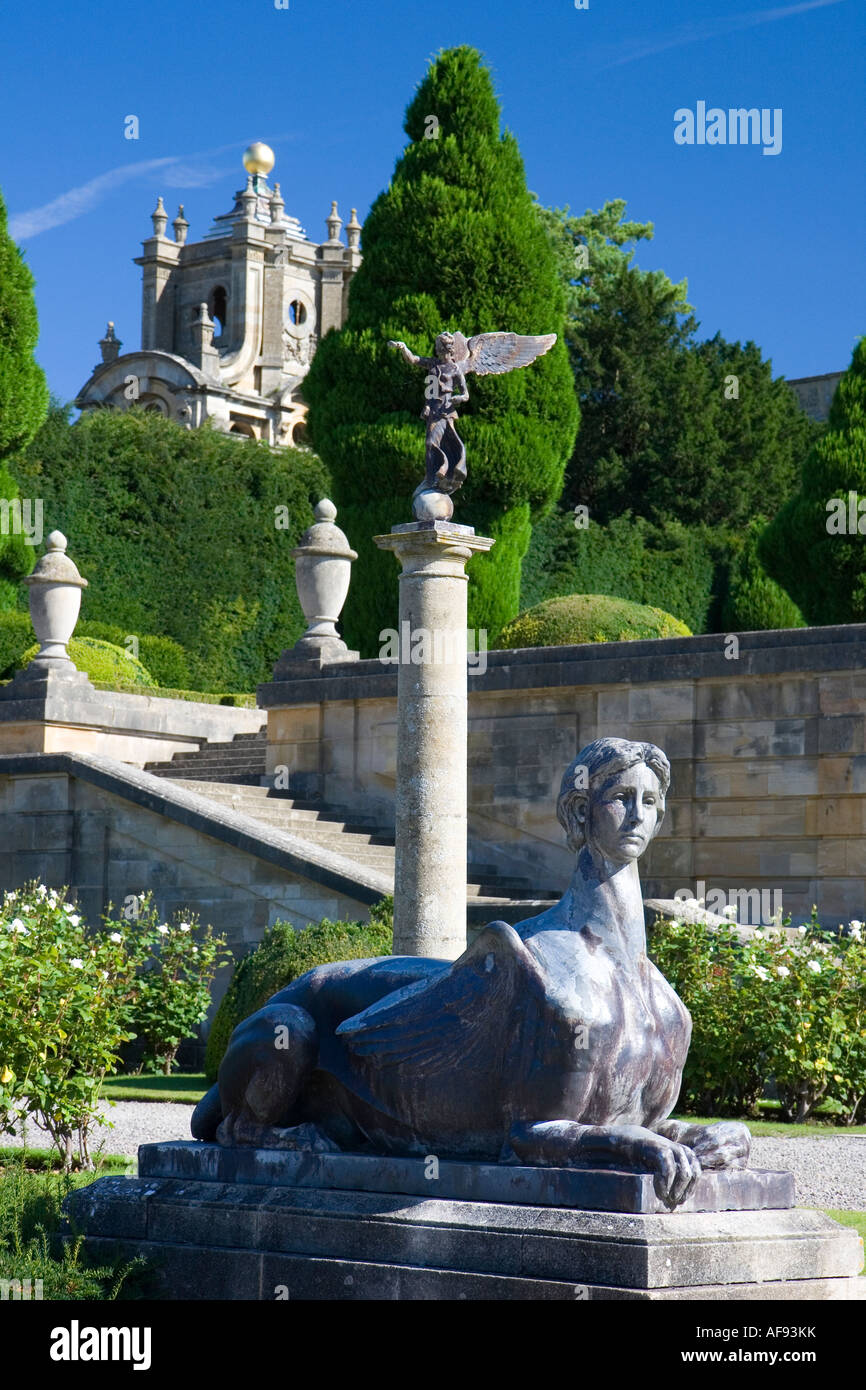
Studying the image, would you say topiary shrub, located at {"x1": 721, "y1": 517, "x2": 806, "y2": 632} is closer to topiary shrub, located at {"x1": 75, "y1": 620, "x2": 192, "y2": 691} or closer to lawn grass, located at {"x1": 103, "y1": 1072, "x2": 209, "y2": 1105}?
topiary shrub, located at {"x1": 75, "y1": 620, "x2": 192, "y2": 691}

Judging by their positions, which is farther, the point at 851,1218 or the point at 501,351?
the point at 501,351

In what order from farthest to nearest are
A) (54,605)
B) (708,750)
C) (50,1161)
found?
(54,605) < (708,750) < (50,1161)

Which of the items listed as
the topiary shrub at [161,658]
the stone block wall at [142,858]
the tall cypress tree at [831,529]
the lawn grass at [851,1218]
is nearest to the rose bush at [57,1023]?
the lawn grass at [851,1218]

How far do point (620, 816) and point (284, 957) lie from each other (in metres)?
7.18

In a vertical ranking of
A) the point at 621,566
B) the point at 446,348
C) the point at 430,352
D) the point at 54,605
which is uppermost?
the point at 430,352

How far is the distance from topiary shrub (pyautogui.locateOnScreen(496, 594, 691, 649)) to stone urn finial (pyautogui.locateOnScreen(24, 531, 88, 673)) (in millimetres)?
4406

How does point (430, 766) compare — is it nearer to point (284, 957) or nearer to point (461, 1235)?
point (284, 957)

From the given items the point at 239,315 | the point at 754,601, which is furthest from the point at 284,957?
the point at 239,315

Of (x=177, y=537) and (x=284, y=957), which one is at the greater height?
(x=177, y=537)

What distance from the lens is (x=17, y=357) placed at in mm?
23562

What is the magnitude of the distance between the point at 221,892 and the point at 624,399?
2494cm

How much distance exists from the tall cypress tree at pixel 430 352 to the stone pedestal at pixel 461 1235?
17.7 meters
